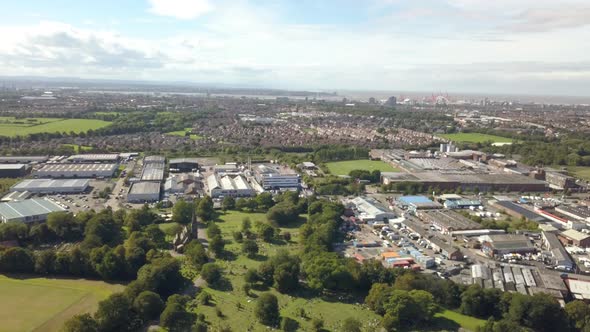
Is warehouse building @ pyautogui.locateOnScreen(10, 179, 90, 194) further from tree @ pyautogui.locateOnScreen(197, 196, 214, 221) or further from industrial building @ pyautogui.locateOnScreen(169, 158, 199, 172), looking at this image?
tree @ pyautogui.locateOnScreen(197, 196, 214, 221)

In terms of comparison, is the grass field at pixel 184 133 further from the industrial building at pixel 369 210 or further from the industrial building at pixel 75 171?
the industrial building at pixel 369 210

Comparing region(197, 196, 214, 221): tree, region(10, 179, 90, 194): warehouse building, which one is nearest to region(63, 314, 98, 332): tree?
region(197, 196, 214, 221): tree

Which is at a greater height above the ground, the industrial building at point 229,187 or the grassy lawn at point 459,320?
the industrial building at point 229,187

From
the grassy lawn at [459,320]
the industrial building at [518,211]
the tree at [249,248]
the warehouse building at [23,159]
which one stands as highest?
the warehouse building at [23,159]

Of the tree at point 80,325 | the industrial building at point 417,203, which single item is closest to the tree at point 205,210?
the tree at point 80,325

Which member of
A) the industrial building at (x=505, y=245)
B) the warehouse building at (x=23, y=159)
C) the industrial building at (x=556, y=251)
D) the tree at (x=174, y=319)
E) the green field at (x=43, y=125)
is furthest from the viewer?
the green field at (x=43, y=125)

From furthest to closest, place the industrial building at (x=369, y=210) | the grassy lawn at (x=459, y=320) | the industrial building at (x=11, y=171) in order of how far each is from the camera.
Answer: the industrial building at (x=11, y=171), the industrial building at (x=369, y=210), the grassy lawn at (x=459, y=320)
